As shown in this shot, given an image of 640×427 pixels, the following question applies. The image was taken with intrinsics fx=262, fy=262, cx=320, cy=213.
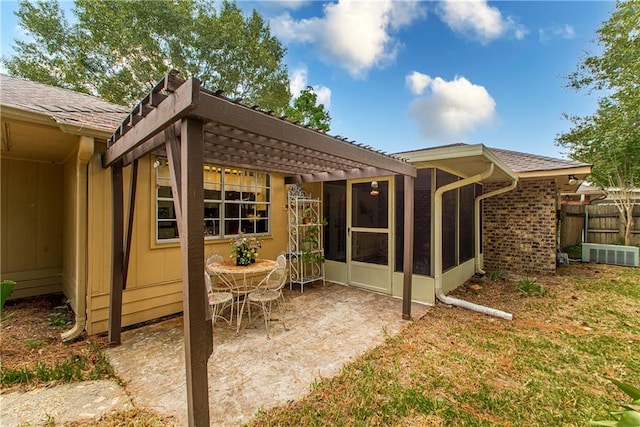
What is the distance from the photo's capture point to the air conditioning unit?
7521 mm

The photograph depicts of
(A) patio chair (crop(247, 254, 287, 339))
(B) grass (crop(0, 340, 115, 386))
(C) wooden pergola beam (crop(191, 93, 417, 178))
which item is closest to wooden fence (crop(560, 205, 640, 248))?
(C) wooden pergola beam (crop(191, 93, 417, 178))

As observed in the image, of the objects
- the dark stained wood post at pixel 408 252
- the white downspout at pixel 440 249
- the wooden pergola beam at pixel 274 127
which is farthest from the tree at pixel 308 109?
the wooden pergola beam at pixel 274 127

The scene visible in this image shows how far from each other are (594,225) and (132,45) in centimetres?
1847

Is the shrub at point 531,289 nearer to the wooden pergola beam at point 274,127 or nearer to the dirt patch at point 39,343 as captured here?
the wooden pergola beam at point 274,127

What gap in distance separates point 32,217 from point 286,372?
213 inches

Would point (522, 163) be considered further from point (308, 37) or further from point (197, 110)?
point (197, 110)

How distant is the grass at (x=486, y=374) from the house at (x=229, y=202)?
39.0 inches

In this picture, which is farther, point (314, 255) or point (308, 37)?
point (308, 37)

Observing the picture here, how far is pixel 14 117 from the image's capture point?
2.56 m

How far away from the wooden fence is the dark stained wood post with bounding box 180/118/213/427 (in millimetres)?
11870

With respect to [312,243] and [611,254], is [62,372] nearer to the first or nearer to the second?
[312,243]

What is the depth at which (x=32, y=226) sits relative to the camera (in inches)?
182

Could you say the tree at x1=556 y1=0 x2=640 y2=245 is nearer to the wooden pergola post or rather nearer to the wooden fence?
the wooden fence

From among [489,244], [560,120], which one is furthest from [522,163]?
[560,120]
